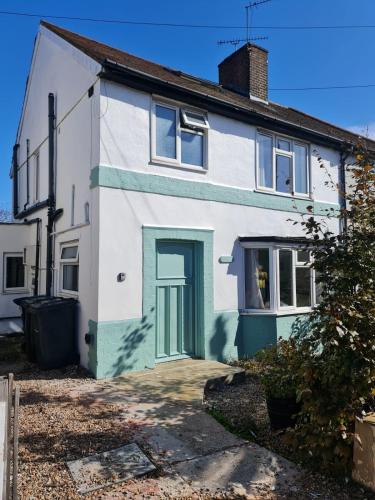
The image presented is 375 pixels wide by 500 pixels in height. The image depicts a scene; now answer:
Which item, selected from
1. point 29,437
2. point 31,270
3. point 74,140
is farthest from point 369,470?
point 31,270

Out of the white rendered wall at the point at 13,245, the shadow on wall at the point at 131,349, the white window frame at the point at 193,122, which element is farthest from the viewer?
the white rendered wall at the point at 13,245

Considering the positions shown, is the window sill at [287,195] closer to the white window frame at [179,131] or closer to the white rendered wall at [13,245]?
the white window frame at [179,131]

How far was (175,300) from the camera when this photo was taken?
7.34 m

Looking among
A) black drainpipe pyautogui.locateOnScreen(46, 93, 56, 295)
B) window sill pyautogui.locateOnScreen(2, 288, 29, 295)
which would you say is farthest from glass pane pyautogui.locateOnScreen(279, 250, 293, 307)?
window sill pyautogui.locateOnScreen(2, 288, 29, 295)

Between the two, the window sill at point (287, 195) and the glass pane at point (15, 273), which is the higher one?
the window sill at point (287, 195)

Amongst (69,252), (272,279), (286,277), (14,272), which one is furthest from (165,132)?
(14,272)

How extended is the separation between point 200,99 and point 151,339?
4.89 meters

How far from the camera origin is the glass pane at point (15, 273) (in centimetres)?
1086

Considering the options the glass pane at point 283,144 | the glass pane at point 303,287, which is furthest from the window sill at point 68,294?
the glass pane at point 283,144

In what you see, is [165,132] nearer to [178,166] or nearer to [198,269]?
[178,166]

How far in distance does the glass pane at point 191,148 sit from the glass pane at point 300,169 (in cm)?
314

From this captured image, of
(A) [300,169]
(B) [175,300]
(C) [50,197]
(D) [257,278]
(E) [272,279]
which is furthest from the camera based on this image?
(A) [300,169]

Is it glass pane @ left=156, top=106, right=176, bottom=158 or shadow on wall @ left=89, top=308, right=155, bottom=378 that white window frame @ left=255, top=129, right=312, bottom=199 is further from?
shadow on wall @ left=89, top=308, right=155, bottom=378

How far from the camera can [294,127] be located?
930 centimetres
